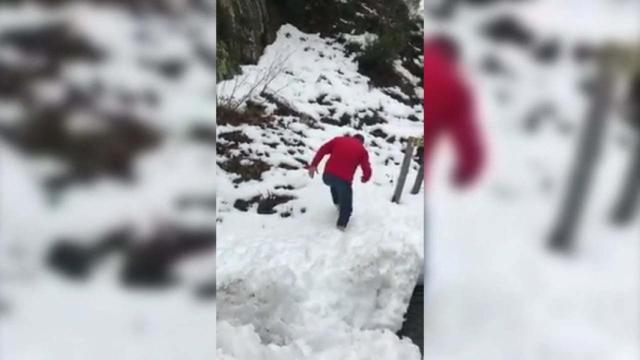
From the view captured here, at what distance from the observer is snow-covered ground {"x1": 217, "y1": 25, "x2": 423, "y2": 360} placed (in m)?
2.95

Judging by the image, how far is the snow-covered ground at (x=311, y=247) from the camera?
9.67 ft

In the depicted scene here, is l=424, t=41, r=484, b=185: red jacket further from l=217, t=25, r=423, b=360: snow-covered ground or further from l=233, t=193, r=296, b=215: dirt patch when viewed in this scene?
l=233, t=193, r=296, b=215: dirt patch

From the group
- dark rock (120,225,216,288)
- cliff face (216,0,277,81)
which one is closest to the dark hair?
dark rock (120,225,216,288)

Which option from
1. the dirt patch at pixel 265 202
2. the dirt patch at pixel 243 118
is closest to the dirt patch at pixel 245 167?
the dirt patch at pixel 265 202

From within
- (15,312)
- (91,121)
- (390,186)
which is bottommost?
(390,186)

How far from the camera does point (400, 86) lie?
25.1ft

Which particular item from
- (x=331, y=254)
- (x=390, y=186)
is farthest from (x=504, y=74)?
(x=390, y=186)

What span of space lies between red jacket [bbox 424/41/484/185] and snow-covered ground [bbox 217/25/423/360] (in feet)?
6.56

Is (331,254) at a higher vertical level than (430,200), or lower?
lower

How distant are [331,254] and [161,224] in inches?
131

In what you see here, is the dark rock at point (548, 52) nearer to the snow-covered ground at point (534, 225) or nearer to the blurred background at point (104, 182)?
the snow-covered ground at point (534, 225)

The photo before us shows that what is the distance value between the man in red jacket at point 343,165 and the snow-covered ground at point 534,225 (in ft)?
11.6

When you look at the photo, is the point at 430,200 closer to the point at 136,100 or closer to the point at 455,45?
the point at 455,45

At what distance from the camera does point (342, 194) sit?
4.28 metres
